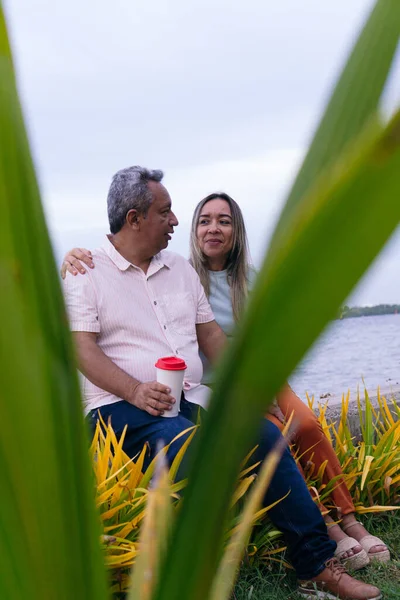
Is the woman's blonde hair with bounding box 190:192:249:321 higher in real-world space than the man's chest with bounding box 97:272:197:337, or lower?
higher

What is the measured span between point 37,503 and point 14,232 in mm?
117

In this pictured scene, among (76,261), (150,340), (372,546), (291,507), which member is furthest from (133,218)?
(372,546)

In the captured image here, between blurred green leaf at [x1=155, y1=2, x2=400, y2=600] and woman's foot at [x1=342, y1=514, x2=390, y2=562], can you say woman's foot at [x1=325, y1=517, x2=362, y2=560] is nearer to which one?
woman's foot at [x1=342, y1=514, x2=390, y2=562]

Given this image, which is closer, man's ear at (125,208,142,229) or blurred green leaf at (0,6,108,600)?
blurred green leaf at (0,6,108,600)

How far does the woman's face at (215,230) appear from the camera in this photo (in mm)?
3154

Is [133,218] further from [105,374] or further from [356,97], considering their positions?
[356,97]

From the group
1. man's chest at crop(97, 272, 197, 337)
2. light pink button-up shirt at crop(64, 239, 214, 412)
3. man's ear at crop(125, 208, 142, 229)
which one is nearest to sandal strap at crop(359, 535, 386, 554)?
light pink button-up shirt at crop(64, 239, 214, 412)

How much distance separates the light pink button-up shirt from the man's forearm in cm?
7

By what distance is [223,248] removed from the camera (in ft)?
10.4

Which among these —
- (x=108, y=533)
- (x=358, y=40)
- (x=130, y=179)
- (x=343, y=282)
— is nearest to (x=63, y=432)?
(x=343, y=282)

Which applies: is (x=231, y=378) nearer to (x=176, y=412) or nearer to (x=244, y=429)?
(x=244, y=429)

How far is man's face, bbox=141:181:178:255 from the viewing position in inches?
109

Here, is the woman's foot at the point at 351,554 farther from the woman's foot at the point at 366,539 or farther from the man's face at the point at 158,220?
the man's face at the point at 158,220

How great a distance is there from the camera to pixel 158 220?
109 inches
